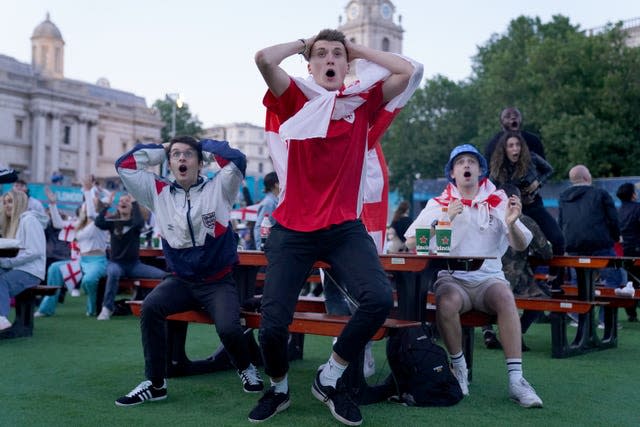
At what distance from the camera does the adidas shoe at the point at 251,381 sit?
5.39 metres

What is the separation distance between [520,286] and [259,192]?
19.0 metres

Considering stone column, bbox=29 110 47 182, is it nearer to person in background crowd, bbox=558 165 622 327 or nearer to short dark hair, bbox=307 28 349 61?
person in background crowd, bbox=558 165 622 327

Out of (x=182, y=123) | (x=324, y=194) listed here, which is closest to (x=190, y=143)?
(x=324, y=194)

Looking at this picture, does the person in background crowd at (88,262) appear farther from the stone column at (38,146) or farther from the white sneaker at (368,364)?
the stone column at (38,146)

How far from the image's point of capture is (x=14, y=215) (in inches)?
342

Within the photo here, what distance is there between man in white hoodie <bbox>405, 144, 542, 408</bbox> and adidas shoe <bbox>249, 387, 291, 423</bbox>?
130cm

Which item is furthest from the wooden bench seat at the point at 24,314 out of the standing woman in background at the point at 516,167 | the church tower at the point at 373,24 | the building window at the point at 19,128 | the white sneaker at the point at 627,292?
the church tower at the point at 373,24

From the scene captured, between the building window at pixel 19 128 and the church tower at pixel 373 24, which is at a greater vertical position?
the church tower at pixel 373 24

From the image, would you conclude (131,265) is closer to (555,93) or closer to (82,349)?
(82,349)

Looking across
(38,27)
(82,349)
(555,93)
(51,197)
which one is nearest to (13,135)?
(38,27)

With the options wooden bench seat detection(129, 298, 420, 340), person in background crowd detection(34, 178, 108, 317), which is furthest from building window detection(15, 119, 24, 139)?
wooden bench seat detection(129, 298, 420, 340)

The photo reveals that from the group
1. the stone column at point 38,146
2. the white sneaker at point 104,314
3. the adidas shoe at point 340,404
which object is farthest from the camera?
the stone column at point 38,146

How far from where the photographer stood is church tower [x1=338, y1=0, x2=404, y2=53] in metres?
119

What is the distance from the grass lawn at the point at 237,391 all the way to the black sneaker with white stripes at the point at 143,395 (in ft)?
0.17
